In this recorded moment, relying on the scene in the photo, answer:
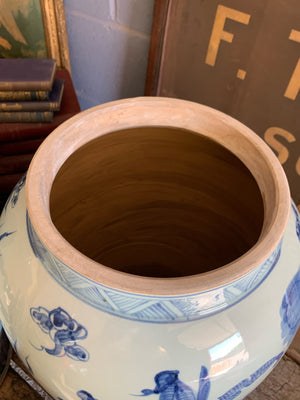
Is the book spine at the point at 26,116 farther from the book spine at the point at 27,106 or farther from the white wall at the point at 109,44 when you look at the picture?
the white wall at the point at 109,44

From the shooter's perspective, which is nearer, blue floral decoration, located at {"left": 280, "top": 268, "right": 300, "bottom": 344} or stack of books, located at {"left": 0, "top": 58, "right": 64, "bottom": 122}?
blue floral decoration, located at {"left": 280, "top": 268, "right": 300, "bottom": 344}

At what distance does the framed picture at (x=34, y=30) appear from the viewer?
105 centimetres

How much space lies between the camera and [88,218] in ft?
2.47

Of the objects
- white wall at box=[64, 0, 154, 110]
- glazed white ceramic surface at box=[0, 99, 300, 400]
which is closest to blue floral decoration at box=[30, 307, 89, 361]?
glazed white ceramic surface at box=[0, 99, 300, 400]

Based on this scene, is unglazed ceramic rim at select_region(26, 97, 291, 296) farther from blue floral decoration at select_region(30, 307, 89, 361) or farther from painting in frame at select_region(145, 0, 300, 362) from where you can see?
painting in frame at select_region(145, 0, 300, 362)

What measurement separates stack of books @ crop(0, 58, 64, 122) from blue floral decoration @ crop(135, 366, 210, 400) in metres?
0.71

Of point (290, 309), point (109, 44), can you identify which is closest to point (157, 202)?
point (290, 309)

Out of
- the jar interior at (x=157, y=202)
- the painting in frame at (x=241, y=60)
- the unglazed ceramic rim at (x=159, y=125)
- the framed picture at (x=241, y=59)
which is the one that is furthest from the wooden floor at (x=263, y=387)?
the unglazed ceramic rim at (x=159, y=125)

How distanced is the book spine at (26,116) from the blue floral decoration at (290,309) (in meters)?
0.69

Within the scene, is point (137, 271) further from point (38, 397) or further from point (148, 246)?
point (38, 397)

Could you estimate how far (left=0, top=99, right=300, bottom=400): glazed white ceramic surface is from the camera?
442 mm

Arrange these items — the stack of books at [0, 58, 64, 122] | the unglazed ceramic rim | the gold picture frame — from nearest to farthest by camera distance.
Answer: the unglazed ceramic rim < the stack of books at [0, 58, 64, 122] < the gold picture frame

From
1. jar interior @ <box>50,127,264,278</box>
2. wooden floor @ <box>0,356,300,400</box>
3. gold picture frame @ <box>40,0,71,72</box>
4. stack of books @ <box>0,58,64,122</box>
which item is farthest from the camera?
gold picture frame @ <box>40,0,71,72</box>

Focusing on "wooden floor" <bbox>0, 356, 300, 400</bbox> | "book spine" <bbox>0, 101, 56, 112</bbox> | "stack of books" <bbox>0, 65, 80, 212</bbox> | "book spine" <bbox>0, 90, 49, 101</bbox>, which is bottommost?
"wooden floor" <bbox>0, 356, 300, 400</bbox>
